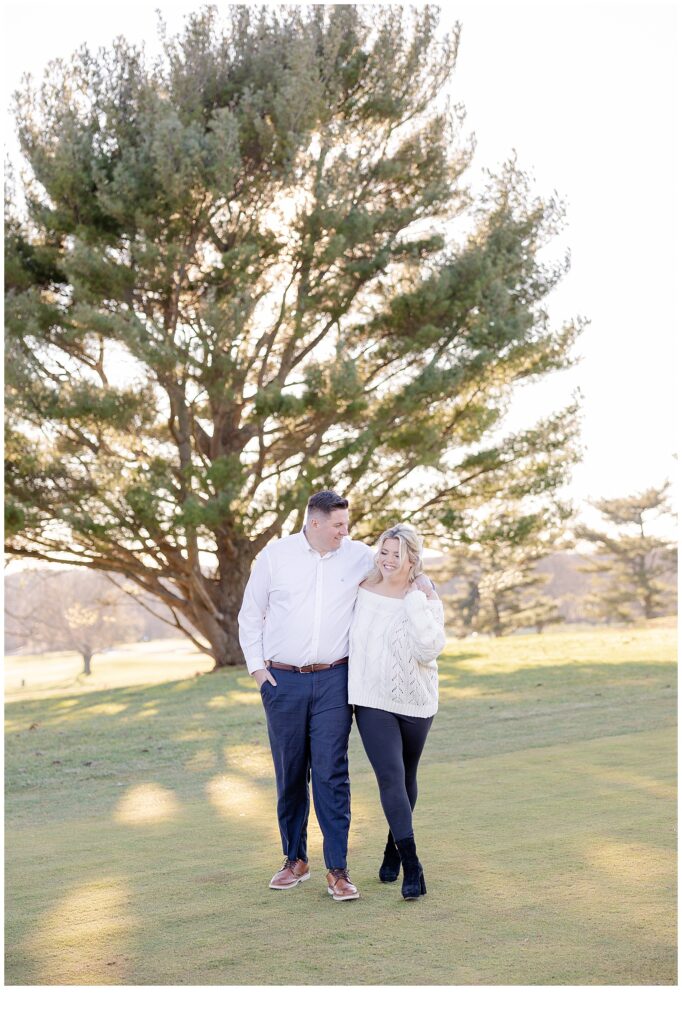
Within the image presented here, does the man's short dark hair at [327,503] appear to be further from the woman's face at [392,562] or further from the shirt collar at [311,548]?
the woman's face at [392,562]

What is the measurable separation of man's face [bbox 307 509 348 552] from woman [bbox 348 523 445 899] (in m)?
0.22

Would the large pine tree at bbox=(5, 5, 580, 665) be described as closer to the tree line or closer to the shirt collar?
the shirt collar

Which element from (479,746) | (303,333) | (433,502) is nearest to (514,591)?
(433,502)

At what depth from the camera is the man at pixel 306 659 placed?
4.89 meters

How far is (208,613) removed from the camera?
19625 mm

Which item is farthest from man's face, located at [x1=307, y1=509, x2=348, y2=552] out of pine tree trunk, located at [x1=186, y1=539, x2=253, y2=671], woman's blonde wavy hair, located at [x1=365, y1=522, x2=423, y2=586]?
pine tree trunk, located at [x1=186, y1=539, x2=253, y2=671]

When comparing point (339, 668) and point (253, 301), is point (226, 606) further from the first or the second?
point (339, 668)

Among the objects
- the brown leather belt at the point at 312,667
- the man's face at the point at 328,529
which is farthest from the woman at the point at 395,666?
the man's face at the point at 328,529

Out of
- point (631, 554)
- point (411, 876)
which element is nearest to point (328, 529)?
point (411, 876)

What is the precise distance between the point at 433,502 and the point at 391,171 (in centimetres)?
600

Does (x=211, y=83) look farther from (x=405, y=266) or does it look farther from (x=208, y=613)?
(x=208, y=613)

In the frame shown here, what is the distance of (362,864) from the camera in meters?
5.27

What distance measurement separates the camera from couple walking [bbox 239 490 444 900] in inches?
187

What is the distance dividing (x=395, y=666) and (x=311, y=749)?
614 mm
